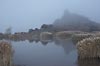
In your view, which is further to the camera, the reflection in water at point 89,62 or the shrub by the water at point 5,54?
the reflection in water at point 89,62

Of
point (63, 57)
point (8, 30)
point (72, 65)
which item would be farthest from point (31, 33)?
point (72, 65)

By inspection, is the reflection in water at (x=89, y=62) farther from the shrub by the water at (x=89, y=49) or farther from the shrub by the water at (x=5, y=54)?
the shrub by the water at (x=5, y=54)

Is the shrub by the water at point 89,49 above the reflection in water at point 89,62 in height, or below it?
above

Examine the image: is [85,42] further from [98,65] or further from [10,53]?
[10,53]

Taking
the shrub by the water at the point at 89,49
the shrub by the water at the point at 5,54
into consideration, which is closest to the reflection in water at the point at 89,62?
the shrub by the water at the point at 89,49

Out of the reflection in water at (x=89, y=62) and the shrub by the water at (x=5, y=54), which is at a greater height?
the shrub by the water at (x=5, y=54)

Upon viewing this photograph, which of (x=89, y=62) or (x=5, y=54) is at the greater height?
(x=5, y=54)

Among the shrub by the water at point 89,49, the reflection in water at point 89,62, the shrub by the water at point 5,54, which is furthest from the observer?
the shrub by the water at point 89,49

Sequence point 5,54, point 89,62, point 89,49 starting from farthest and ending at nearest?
point 89,49 < point 89,62 < point 5,54

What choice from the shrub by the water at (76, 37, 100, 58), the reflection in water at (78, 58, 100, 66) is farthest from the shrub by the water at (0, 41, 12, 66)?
the shrub by the water at (76, 37, 100, 58)

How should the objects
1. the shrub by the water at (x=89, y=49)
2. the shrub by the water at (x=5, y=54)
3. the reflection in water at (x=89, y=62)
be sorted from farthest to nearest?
the shrub by the water at (x=89, y=49)
the reflection in water at (x=89, y=62)
the shrub by the water at (x=5, y=54)

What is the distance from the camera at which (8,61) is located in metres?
14.0

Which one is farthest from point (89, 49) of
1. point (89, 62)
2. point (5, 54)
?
point (5, 54)

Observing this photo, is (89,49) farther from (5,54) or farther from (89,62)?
(5,54)
